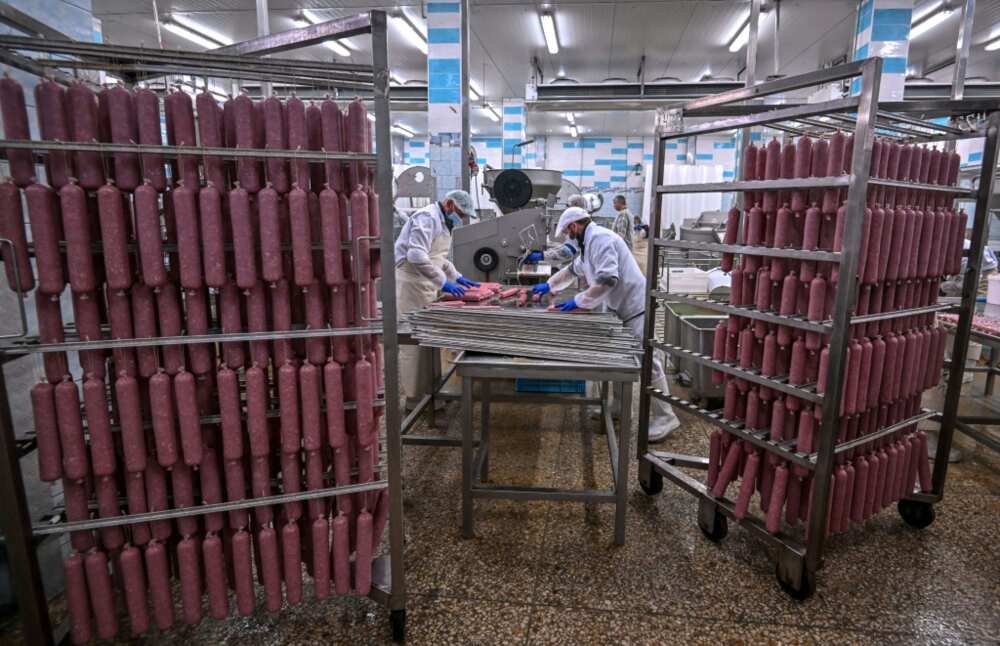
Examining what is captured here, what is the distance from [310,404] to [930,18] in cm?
951

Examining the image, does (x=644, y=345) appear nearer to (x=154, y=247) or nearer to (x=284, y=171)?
(x=284, y=171)

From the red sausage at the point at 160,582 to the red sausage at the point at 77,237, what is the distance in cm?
87

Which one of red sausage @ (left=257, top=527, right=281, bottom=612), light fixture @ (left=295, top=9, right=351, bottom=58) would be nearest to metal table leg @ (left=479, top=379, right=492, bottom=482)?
red sausage @ (left=257, top=527, right=281, bottom=612)

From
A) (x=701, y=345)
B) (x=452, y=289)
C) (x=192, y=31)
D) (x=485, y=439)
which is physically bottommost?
(x=485, y=439)

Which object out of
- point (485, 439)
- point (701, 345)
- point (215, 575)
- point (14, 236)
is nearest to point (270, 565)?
point (215, 575)

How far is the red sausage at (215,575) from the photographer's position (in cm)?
184

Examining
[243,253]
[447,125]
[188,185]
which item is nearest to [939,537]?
[243,253]

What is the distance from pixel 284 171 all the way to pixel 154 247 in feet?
1.46

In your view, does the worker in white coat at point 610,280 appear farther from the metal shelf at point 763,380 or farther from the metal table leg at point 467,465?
the metal table leg at point 467,465

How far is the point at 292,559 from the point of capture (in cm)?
192

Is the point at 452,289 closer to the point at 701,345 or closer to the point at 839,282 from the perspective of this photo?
the point at 701,345

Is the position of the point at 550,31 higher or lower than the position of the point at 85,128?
higher

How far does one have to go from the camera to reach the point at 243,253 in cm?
168

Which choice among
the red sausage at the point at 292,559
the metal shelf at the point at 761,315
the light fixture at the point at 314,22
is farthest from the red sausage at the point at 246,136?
the light fixture at the point at 314,22
